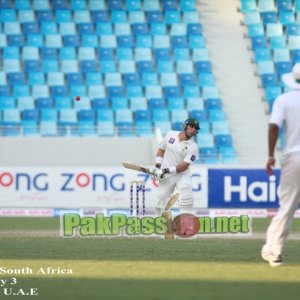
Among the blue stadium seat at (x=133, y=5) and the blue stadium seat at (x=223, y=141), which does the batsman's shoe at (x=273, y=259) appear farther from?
the blue stadium seat at (x=133, y=5)

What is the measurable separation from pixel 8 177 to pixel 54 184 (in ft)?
3.53

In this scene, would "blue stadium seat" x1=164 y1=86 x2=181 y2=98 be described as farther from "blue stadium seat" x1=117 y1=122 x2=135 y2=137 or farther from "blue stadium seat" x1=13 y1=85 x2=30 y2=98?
"blue stadium seat" x1=13 y1=85 x2=30 y2=98

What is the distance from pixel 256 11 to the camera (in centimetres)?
3597

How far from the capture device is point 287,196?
10828 millimetres

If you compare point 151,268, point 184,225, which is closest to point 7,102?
point 184,225

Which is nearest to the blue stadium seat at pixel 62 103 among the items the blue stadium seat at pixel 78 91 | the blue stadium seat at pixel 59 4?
the blue stadium seat at pixel 78 91

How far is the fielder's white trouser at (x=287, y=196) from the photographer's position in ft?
35.3

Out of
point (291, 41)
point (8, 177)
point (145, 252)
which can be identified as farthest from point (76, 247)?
point (291, 41)

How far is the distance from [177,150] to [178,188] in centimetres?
59

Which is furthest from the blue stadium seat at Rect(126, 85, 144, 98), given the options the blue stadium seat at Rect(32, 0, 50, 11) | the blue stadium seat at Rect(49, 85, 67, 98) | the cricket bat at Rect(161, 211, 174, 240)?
the cricket bat at Rect(161, 211, 174, 240)

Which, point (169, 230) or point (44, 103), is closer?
point (169, 230)

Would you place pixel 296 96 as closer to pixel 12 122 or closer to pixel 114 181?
pixel 114 181

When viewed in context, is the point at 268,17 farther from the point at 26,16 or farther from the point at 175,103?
the point at 26,16

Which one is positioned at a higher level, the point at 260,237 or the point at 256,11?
the point at 256,11
